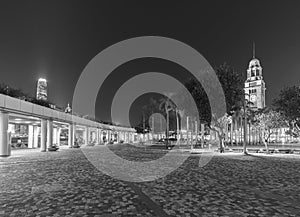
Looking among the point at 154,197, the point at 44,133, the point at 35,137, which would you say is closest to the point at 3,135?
the point at 44,133

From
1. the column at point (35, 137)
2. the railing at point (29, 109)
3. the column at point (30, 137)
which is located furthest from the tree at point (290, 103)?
the column at point (35, 137)

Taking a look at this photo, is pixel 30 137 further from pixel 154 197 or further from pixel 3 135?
pixel 154 197

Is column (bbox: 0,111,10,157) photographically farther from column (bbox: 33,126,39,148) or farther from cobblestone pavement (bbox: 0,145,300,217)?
column (bbox: 33,126,39,148)

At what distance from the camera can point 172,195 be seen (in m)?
9.07

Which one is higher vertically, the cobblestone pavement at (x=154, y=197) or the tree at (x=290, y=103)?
the tree at (x=290, y=103)

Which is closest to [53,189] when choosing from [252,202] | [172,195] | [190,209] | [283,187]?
[172,195]

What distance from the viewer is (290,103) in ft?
102

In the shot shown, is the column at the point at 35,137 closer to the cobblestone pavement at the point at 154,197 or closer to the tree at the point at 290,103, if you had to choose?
the tree at the point at 290,103

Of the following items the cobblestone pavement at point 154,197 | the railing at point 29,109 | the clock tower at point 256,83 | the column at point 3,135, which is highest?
the clock tower at point 256,83

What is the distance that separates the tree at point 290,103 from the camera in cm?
3081

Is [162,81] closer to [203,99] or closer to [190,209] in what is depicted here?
[203,99]

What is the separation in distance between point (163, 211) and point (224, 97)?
24825 millimetres

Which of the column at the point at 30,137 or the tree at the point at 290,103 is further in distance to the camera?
the column at the point at 30,137

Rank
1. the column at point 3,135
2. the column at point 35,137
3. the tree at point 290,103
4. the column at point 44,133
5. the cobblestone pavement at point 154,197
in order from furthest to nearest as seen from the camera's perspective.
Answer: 1. the column at point 35,137
2. the column at point 44,133
3. the tree at point 290,103
4. the column at point 3,135
5. the cobblestone pavement at point 154,197
